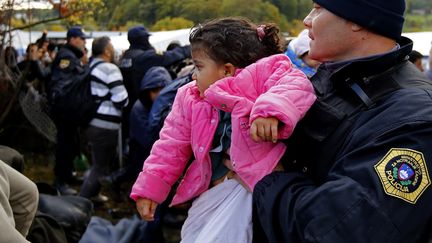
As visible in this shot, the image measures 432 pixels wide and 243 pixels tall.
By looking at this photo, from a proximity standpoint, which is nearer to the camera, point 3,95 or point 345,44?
point 345,44

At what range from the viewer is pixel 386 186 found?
1.15 metres

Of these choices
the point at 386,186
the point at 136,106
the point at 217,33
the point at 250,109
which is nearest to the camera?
the point at 386,186

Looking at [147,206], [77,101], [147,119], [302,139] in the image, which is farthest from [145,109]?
[302,139]

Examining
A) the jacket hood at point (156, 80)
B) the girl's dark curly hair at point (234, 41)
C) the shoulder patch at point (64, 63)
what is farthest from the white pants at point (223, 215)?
the shoulder patch at point (64, 63)

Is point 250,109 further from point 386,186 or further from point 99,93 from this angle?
point 99,93

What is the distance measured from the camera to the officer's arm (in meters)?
1.14

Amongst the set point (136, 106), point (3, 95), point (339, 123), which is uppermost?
point (339, 123)

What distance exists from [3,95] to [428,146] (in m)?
Answer: 5.51

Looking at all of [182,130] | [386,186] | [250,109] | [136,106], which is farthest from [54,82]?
[386,186]

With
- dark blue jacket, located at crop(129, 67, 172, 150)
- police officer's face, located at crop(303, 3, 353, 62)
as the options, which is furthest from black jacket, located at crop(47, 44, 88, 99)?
police officer's face, located at crop(303, 3, 353, 62)

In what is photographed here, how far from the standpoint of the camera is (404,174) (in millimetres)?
1156

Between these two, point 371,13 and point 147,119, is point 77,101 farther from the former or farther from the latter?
point 371,13

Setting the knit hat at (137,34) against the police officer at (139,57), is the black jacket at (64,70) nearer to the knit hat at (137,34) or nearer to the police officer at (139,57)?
the police officer at (139,57)

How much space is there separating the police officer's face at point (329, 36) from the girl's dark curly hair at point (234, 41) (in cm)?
37
